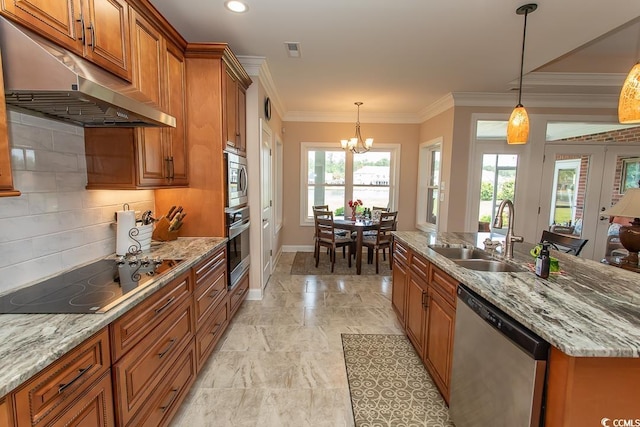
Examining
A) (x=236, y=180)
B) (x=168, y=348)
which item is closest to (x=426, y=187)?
(x=236, y=180)

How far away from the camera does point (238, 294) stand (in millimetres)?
2975

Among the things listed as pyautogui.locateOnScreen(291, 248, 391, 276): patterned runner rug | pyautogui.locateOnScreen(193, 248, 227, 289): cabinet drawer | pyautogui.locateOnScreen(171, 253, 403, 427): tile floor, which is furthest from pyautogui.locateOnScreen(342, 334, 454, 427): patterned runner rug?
pyautogui.locateOnScreen(291, 248, 391, 276): patterned runner rug

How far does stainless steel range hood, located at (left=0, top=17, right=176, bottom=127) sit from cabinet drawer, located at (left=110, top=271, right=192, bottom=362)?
0.92m

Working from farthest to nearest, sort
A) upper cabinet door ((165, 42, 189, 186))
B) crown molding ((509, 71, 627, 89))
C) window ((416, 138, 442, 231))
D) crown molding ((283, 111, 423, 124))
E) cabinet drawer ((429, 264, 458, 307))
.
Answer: crown molding ((283, 111, 423, 124)) < window ((416, 138, 442, 231)) < crown molding ((509, 71, 627, 89)) < upper cabinet door ((165, 42, 189, 186)) < cabinet drawer ((429, 264, 458, 307))

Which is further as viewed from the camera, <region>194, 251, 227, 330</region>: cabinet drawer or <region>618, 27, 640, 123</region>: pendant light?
<region>194, 251, 227, 330</region>: cabinet drawer

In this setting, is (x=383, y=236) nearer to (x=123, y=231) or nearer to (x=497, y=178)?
(x=497, y=178)

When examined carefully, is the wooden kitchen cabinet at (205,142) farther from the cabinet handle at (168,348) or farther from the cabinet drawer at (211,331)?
the cabinet handle at (168,348)

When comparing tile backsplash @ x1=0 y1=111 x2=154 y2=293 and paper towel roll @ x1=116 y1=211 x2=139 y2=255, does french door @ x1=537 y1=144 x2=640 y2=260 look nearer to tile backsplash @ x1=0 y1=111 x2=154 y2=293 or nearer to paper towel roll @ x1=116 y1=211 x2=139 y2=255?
paper towel roll @ x1=116 y1=211 x2=139 y2=255

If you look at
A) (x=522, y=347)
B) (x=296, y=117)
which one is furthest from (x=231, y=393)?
(x=296, y=117)

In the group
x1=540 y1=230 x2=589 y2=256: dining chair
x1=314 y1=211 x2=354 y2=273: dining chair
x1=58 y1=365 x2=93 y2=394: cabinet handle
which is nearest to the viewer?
x1=58 y1=365 x2=93 y2=394: cabinet handle

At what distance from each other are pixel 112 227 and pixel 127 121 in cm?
81

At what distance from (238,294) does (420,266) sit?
1782 millimetres

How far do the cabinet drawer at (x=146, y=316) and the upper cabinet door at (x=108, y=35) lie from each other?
1.24m

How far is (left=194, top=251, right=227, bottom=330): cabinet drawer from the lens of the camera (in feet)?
→ 6.64
